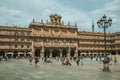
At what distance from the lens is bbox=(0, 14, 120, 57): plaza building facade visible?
69.6 m

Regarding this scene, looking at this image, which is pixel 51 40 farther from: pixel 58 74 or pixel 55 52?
pixel 58 74

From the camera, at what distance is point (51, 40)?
250 ft

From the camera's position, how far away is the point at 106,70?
2292 centimetres

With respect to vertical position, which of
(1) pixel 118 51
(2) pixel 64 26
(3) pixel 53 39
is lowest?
(1) pixel 118 51

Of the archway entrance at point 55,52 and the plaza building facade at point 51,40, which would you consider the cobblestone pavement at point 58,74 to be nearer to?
the plaza building facade at point 51,40

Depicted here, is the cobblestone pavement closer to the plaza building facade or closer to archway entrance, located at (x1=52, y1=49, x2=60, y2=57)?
the plaza building facade

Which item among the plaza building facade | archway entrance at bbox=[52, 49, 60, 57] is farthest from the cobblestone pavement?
archway entrance at bbox=[52, 49, 60, 57]

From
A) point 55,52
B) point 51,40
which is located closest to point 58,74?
point 51,40

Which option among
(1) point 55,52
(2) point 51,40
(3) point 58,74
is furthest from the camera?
(1) point 55,52

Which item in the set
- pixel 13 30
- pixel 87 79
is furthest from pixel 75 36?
pixel 87 79

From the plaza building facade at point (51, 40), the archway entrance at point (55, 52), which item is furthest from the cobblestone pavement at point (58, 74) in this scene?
the archway entrance at point (55, 52)

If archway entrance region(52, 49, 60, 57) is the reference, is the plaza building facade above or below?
above

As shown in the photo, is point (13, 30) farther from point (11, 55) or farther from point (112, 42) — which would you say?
point (112, 42)

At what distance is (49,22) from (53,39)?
740 centimetres
